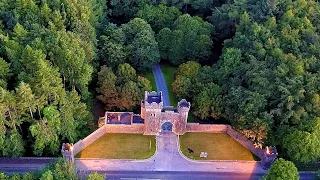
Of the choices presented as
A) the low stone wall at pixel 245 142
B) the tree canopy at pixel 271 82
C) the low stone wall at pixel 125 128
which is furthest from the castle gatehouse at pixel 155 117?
the low stone wall at pixel 245 142

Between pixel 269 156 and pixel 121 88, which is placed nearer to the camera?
pixel 269 156

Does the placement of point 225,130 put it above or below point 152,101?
below

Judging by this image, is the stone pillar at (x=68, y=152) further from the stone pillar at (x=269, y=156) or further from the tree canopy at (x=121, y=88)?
the stone pillar at (x=269, y=156)

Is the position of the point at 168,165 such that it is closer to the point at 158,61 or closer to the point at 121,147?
the point at 121,147

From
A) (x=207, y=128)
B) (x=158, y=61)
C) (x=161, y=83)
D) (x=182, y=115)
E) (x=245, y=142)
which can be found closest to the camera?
(x=182, y=115)

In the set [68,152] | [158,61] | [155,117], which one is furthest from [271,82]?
[68,152]

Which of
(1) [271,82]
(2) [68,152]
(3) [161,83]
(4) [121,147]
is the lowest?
(4) [121,147]
